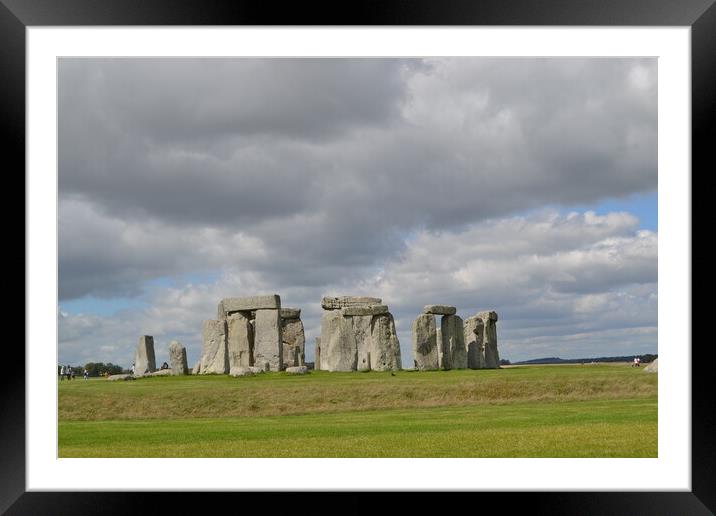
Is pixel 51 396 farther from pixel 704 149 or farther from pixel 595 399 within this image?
pixel 595 399

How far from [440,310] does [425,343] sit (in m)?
1.09

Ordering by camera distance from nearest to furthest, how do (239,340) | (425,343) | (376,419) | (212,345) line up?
1. (376,419)
2. (425,343)
3. (239,340)
4. (212,345)

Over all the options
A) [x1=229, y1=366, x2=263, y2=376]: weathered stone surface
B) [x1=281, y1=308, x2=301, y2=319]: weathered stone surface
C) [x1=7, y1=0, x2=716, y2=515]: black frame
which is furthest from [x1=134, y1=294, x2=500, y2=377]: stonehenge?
[x1=7, y1=0, x2=716, y2=515]: black frame

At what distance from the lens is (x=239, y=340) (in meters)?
21.6

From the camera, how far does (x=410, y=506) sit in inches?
174

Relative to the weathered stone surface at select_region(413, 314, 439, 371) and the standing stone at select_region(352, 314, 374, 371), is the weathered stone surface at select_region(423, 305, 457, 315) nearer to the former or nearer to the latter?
the weathered stone surface at select_region(413, 314, 439, 371)

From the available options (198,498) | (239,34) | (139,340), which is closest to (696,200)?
(239,34)

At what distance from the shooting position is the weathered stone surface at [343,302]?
75.3ft

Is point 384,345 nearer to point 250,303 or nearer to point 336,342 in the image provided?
point 336,342

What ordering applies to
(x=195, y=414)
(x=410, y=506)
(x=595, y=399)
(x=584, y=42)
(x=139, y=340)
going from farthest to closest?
Result: (x=139, y=340), (x=595, y=399), (x=195, y=414), (x=584, y=42), (x=410, y=506)

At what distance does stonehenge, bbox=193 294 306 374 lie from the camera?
2091 cm

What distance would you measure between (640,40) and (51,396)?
416 centimetres

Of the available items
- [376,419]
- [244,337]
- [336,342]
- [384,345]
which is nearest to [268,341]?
[244,337]

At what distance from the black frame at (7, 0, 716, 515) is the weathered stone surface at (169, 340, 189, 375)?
1737cm
